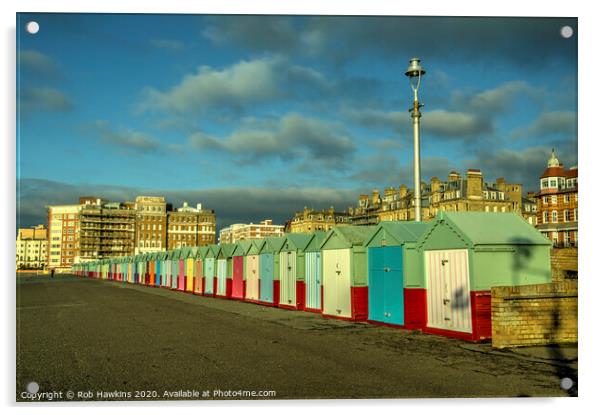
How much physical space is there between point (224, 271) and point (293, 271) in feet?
34.5

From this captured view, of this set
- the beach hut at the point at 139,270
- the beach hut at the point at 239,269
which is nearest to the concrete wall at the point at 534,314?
the beach hut at the point at 239,269

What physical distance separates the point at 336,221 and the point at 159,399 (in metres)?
150

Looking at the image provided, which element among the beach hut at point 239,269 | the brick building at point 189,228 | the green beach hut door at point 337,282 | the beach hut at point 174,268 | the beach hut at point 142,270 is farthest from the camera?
the brick building at point 189,228

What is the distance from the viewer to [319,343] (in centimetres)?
1330

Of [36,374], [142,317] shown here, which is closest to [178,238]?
[142,317]

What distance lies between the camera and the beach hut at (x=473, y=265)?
44.1ft

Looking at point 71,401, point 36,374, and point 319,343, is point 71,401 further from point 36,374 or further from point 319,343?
point 319,343

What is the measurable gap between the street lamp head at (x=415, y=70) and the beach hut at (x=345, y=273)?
5.20m

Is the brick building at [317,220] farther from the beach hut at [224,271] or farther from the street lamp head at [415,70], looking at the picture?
the street lamp head at [415,70]

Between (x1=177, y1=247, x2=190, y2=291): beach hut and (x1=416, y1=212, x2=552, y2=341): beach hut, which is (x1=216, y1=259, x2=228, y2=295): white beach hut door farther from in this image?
(x1=416, y1=212, x2=552, y2=341): beach hut

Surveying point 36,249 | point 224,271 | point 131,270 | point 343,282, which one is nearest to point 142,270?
point 131,270

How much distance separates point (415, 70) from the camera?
18.5 metres

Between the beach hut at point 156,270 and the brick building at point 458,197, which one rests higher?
the brick building at point 458,197

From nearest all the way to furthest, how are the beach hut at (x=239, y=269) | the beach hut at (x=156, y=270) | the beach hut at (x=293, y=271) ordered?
the beach hut at (x=293, y=271) < the beach hut at (x=239, y=269) < the beach hut at (x=156, y=270)
